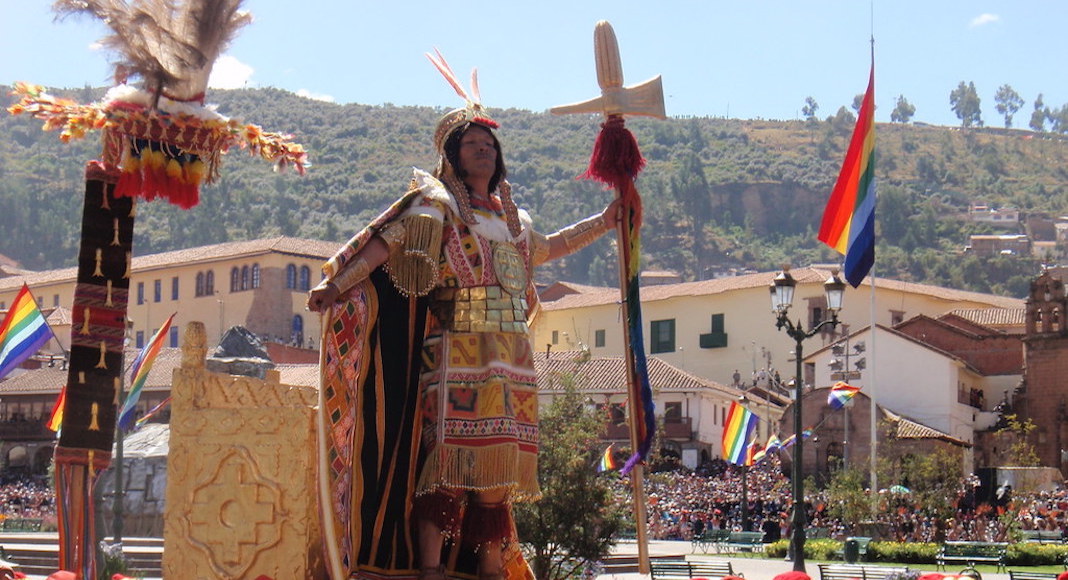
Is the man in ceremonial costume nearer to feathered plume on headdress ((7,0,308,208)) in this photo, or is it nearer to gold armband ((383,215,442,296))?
gold armband ((383,215,442,296))

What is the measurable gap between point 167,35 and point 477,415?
7.87ft

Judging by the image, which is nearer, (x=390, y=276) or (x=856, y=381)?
(x=390, y=276)

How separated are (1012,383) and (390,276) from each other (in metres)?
50.9

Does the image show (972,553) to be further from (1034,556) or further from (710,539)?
(710,539)

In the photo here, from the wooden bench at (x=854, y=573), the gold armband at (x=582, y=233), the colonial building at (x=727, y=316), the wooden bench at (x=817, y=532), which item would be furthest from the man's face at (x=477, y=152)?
the colonial building at (x=727, y=316)

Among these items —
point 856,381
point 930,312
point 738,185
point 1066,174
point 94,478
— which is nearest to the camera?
point 94,478

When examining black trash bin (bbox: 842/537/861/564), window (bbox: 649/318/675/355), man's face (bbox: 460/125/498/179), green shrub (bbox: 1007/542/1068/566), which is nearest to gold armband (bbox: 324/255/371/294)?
man's face (bbox: 460/125/498/179)

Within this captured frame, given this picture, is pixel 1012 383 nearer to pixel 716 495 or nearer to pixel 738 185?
pixel 716 495

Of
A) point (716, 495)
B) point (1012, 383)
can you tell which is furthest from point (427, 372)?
point (1012, 383)

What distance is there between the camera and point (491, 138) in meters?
7.80

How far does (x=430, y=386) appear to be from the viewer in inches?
295

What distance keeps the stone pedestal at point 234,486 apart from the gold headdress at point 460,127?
1328 millimetres

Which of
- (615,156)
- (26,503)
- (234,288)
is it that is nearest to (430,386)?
(615,156)

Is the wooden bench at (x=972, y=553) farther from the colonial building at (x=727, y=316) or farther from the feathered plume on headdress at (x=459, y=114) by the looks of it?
the colonial building at (x=727, y=316)
